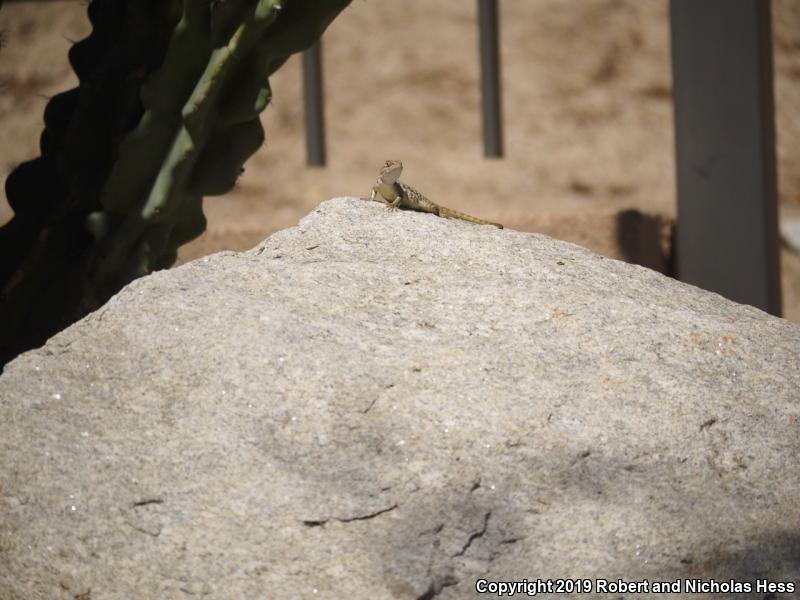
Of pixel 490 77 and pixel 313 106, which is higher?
pixel 490 77

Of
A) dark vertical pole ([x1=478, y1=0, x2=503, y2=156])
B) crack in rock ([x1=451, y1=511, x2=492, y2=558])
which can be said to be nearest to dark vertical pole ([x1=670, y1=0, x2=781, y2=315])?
dark vertical pole ([x1=478, y1=0, x2=503, y2=156])

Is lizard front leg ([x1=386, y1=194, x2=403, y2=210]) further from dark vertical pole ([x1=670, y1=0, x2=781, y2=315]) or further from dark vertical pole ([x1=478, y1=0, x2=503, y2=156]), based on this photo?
dark vertical pole ([x1=670, y1=0, x2=781, y2=315])

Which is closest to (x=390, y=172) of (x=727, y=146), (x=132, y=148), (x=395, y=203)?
(x=395, y=203)

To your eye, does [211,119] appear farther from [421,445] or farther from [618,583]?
[618,583]

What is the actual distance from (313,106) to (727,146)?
7.74ft

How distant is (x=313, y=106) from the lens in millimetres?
6371

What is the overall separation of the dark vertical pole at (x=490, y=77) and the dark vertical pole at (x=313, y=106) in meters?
0.97

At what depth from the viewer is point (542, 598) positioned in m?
2.38

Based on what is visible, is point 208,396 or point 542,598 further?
point 208,396

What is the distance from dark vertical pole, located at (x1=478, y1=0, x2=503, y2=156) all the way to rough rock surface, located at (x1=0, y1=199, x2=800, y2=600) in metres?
3.00

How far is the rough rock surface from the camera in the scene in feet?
8.13

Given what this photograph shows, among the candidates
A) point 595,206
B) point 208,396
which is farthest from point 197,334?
point 595,206

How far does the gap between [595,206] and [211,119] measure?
3142 mm
